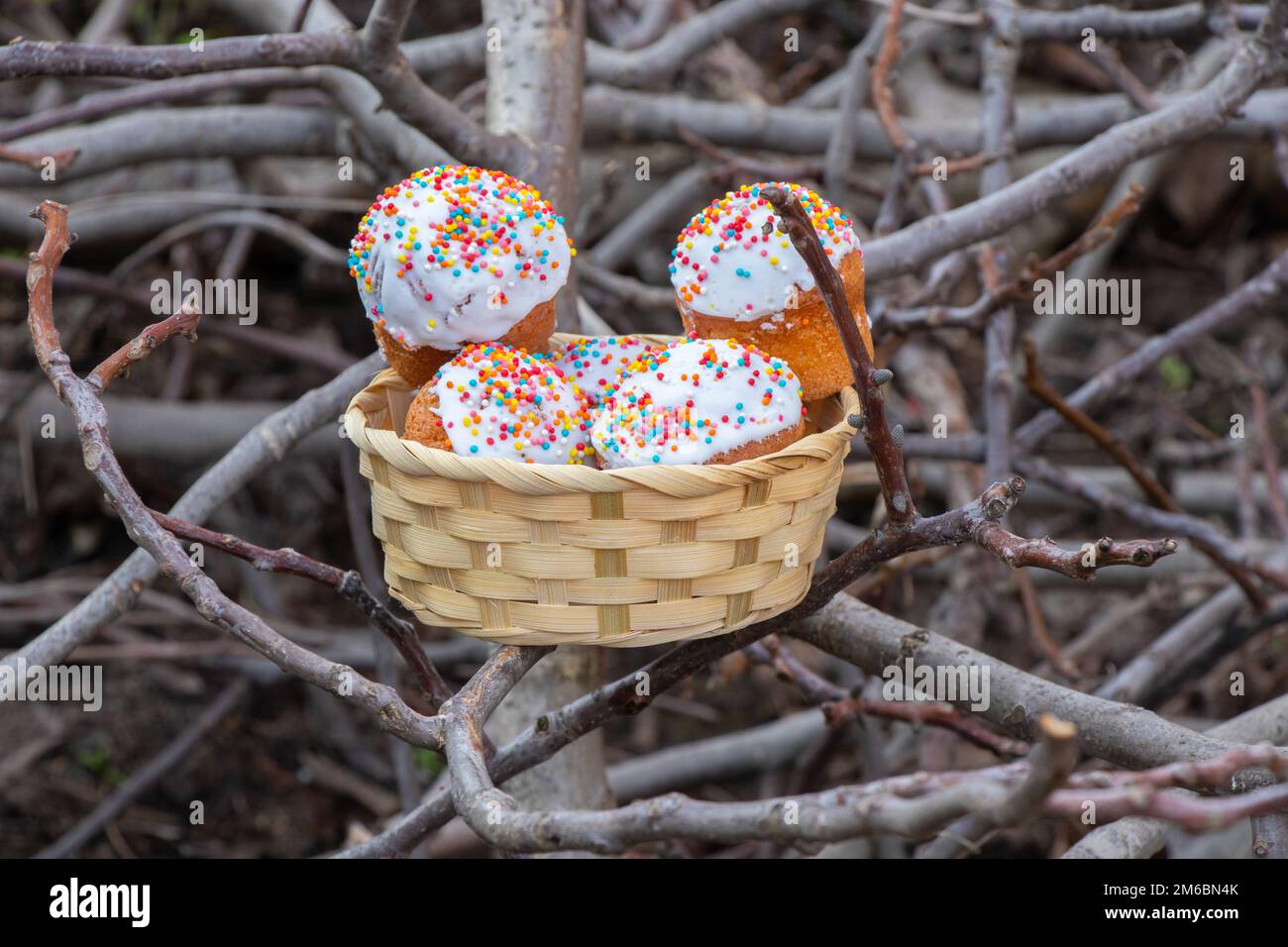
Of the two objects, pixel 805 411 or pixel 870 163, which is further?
pixel 870 163

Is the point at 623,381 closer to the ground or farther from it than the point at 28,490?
closer to the ground

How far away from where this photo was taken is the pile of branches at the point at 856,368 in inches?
47.9

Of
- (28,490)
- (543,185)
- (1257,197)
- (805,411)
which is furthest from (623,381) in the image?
(1257,197)

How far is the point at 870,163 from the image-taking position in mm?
3506

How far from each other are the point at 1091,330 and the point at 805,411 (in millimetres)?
2432

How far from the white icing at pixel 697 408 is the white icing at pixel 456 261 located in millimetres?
180

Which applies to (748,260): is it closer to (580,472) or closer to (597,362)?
(597,362)

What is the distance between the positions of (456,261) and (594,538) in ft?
1.26

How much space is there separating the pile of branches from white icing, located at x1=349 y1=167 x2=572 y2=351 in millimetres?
258

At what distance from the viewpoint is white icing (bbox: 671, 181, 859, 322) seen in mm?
1465

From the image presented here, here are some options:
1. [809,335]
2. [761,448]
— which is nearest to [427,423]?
[761,448]

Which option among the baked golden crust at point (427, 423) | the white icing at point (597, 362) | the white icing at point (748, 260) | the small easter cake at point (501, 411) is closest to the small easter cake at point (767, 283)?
the white icing at point (748, 260)

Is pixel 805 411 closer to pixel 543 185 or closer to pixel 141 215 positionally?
pixel 543 185

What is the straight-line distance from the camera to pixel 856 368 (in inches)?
47.6
